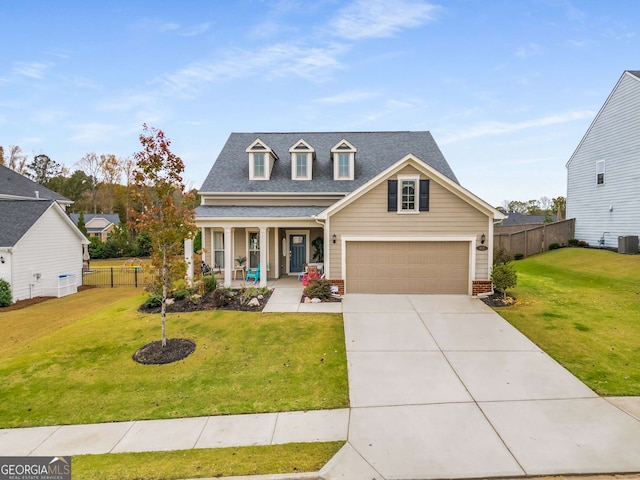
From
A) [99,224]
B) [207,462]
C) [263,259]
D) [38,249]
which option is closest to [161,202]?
[207,462]

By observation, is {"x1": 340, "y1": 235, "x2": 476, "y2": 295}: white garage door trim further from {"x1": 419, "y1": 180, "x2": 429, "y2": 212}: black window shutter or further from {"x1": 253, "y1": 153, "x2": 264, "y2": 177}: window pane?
{"x1": 253, "y1": 153, "x2": 264, "y2": 177}: window pane

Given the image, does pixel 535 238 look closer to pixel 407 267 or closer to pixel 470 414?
pixel 407 267

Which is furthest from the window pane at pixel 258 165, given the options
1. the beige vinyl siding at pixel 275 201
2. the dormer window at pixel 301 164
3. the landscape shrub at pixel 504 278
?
the landscape shrub at pixel 504 278

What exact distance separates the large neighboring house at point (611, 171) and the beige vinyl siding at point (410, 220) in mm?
12071

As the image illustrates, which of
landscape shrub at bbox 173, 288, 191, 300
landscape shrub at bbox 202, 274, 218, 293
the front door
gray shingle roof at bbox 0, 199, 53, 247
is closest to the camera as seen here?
landscape shrub at bbox 173, 288, 191, 300

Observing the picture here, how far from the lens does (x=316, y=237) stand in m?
16.9

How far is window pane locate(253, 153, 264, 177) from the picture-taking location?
17.5 meters

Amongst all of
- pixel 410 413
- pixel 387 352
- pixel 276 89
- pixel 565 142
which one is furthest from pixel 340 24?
pixel 565 142

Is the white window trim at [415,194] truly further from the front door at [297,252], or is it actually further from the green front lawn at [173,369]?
the front door at [297,252]

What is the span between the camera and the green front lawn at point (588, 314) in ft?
22.2

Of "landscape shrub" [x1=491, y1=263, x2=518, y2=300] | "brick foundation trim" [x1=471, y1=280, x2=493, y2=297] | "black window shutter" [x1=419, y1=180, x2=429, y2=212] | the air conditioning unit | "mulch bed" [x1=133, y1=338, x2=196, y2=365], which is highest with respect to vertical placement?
"black window shutter" [x1=419, y1=180, x2=429, y2=212]

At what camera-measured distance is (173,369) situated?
720cm

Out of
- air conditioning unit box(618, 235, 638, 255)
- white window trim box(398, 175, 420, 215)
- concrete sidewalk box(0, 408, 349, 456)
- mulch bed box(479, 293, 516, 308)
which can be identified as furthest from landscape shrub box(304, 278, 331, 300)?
air conditioning unit box(618, 235, 638, 255)

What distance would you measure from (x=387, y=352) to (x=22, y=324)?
12979 mm
